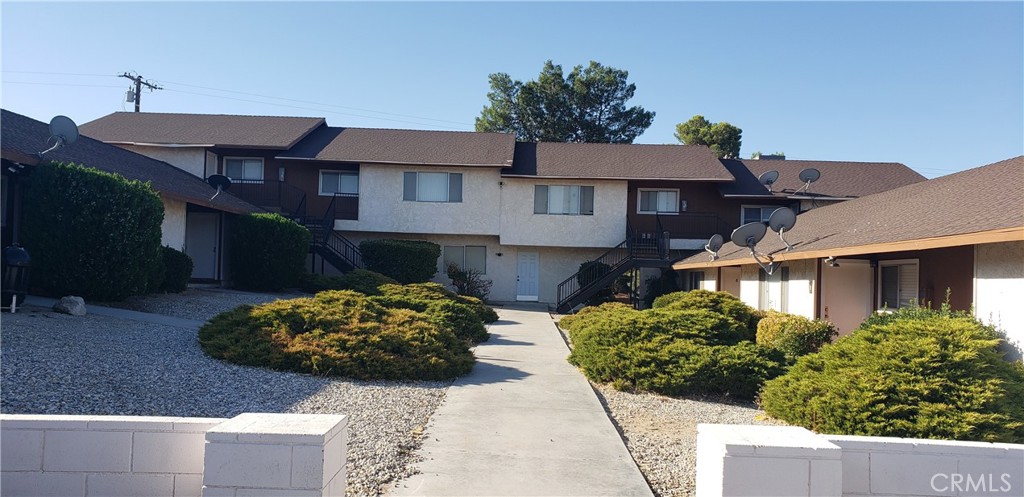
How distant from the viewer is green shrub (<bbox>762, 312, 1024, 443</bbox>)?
6.61 m

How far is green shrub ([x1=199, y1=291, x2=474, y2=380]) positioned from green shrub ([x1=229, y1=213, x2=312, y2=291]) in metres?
9.45

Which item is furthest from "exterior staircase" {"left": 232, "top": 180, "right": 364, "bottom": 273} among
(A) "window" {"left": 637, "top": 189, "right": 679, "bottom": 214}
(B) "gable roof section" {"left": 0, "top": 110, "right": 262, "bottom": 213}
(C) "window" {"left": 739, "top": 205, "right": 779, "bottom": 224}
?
(C) "window" {"left": 739, "top": 205, "right": 779, "bottom": 224}

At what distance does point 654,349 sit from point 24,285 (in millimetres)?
9926

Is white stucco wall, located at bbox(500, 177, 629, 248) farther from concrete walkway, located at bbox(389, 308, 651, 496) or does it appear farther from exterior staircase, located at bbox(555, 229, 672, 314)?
concrete walkway, located at bbox(389, 308, 651, 496)

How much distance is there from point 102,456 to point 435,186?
2541cm

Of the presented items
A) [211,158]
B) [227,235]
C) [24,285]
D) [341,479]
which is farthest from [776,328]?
[211,158]

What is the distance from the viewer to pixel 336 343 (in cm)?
1051

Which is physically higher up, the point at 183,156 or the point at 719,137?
the point at 719,137

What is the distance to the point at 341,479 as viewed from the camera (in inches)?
183

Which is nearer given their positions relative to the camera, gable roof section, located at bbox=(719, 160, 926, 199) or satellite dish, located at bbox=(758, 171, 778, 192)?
satellite dish, located at bbox=(758, 171, 778, 192)

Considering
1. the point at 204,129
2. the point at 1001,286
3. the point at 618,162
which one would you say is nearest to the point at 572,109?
the point at 618,162

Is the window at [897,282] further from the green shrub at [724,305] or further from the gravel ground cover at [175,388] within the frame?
the gravel ground cover at [175,388]

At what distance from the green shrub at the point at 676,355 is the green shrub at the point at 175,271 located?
34.1 feet

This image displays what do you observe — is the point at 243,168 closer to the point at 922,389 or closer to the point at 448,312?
the point at 448,312
